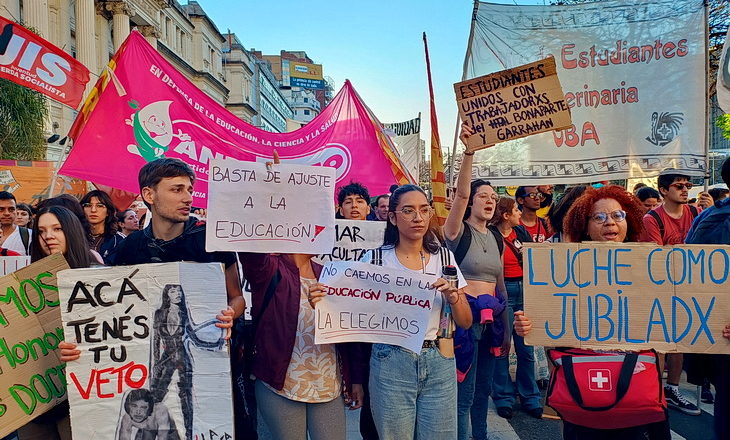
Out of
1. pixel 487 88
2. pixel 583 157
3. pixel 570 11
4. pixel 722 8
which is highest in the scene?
pixel 722 8

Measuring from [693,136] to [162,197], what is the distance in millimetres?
5025

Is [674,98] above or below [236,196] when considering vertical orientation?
above

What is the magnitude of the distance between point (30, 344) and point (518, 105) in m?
3.29

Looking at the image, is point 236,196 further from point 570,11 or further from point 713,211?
point 570,11

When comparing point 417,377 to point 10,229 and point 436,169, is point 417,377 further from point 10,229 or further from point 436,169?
point 10,229

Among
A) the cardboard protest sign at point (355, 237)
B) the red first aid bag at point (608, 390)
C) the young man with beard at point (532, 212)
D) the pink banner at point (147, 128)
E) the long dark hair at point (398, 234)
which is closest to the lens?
the red first aid bag at point (608, 390)

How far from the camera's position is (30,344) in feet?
7.95

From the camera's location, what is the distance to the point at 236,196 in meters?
2.51

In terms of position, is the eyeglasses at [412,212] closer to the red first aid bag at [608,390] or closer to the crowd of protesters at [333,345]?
the crowd of protesters at [333,345]

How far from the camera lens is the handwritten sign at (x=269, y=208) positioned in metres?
2.47

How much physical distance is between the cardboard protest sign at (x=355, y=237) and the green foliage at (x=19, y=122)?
15.5 metres

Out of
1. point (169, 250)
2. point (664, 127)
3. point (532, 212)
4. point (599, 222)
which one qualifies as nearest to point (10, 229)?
point (169, 250)

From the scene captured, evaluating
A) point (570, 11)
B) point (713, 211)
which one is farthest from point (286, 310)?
point (570, 11)

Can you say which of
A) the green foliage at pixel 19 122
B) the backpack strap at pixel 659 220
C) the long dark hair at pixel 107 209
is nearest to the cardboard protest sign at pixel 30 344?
the long dark hair at pixel 107 209
